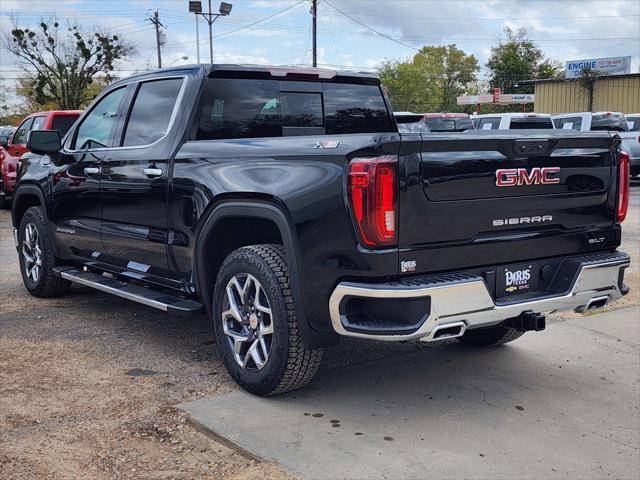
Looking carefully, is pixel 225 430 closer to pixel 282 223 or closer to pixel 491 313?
pixel 282 223

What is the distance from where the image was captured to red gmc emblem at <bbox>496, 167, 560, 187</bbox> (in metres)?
3.88

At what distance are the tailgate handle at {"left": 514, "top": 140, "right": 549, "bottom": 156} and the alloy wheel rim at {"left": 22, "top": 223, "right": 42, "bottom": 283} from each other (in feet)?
14.5

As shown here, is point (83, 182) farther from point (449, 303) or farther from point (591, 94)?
point (591, 94)

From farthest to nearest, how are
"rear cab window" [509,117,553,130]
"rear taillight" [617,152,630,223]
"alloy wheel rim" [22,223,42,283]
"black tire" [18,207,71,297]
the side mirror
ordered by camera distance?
"rear cab window" [509,117,553,130]
"alloy wheel rim" [22,223,42,283]
"black tire" [18,207,71,297]
the side mirror
"rear taillight" [617,152,630,223]

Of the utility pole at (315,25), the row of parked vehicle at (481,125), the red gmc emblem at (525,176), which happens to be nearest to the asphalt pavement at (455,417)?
the red gmc emblem at (525,176)

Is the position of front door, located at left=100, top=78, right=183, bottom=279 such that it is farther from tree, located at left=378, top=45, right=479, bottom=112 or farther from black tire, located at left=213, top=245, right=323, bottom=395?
tree, located at left=378, top=45, right=479, bottom=112

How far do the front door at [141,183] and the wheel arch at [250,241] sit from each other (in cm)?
43

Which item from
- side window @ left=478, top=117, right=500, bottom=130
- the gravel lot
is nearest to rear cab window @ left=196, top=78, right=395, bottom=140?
the gravel lot

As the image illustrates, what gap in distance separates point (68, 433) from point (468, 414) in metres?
2.10

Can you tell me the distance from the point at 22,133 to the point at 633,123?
16186 millimetres

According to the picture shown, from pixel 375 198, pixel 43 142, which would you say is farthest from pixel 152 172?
pixel 375 198

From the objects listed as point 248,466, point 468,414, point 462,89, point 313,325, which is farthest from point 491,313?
point 462,89

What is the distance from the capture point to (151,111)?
17.4 feet

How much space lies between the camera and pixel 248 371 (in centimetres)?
429
